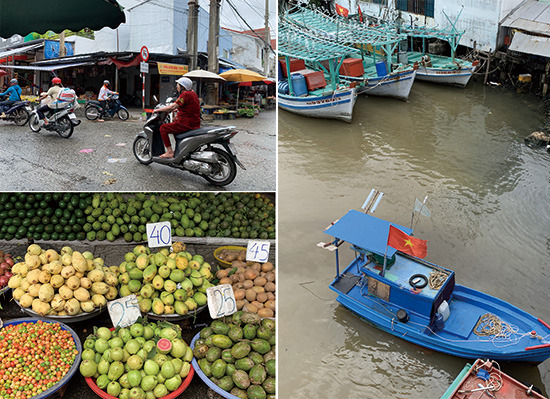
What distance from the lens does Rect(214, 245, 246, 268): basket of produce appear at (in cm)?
562

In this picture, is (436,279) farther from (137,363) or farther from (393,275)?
(137,363)

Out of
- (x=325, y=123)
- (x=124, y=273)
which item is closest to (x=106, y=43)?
(x=325, y=123)

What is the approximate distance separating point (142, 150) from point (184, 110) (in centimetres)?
110

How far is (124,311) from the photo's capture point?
4.37 metres

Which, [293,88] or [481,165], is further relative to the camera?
[293,88]

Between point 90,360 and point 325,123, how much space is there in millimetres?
11418

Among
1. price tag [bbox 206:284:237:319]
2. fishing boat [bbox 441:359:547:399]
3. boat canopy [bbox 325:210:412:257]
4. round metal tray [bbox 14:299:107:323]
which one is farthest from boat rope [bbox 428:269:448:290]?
round metal tray [bbox 14:299:107:323]

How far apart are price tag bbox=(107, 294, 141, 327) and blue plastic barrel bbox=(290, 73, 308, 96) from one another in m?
11.3

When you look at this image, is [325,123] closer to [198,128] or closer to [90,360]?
[198,128]

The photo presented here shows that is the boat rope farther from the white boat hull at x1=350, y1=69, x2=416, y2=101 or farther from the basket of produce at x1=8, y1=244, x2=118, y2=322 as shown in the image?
the white boat hull at x1=350, y1=69, x2=416, y2=101

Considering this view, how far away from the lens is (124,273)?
16.0 feet

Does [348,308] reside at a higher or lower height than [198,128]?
lower

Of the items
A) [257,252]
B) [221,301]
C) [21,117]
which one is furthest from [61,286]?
[21,117]

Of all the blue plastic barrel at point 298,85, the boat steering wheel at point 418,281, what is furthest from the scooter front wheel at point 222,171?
the blue plastic barrel at point 298,85
